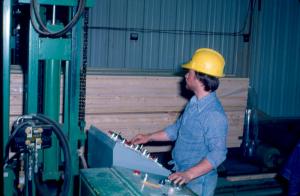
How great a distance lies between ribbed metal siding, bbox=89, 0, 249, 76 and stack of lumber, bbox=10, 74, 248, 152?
1.46 meters

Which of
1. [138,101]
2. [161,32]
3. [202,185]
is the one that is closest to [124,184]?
[202,185]

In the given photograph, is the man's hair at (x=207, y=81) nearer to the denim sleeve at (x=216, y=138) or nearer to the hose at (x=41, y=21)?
the denim sleeve at (x=216, y=138)

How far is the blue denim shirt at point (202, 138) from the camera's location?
297cm

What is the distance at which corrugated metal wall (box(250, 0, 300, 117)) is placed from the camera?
24.8ft

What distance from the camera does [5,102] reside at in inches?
111

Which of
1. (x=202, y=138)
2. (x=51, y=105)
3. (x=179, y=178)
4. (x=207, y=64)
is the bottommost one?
(x=179, y=178)

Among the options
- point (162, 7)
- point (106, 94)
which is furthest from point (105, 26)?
point (106, 94)

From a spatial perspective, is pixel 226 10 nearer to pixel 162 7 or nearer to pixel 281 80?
pixel 162 7

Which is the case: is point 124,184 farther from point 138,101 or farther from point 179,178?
point 138,101

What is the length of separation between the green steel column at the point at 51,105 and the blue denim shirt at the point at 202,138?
104 cm

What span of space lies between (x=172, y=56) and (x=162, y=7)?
901 millimetres

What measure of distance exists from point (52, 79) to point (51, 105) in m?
0.22

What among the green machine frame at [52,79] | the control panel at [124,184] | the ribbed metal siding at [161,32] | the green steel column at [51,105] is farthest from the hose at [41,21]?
the ribbed metal siding at [161,32]

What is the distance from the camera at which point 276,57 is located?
780 cm
